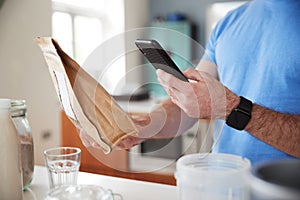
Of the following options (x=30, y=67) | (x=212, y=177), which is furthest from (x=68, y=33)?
(x=212, y=177)

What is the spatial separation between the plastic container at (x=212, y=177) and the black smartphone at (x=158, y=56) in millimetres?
225

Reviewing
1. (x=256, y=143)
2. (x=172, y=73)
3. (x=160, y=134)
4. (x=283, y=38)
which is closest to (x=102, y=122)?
(x=172, y=73)

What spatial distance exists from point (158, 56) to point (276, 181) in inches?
20.0

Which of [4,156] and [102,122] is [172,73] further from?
[4,156]

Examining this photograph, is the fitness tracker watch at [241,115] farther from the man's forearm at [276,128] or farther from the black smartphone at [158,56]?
the black smartphone at [158,56]

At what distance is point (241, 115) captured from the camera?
0.95 meters

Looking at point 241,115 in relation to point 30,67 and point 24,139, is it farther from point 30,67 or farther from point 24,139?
point 30,67

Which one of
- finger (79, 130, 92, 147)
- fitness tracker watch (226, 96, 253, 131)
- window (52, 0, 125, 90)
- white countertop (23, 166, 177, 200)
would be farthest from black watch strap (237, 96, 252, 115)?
window (52, 0, 125, 90)

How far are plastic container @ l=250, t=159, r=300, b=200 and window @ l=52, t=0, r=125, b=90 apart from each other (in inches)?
104

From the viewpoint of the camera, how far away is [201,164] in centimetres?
65

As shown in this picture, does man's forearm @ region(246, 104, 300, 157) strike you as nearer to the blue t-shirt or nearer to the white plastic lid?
the blue t-shirt

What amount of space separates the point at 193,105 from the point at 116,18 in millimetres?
2901

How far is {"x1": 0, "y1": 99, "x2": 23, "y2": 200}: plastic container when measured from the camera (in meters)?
0.81

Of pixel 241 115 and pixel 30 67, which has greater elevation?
pixel 241 115
